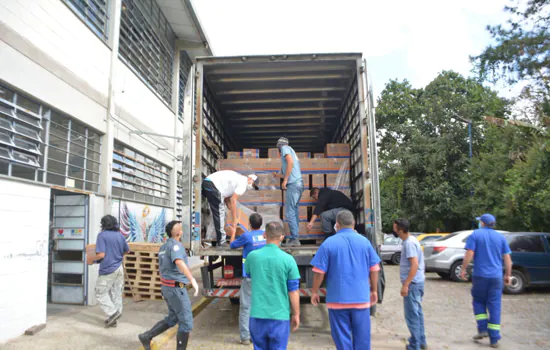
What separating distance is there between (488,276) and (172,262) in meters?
4.13

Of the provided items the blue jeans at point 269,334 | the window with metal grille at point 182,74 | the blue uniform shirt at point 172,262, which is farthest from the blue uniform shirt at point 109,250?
the window with metal grille at point 182,74

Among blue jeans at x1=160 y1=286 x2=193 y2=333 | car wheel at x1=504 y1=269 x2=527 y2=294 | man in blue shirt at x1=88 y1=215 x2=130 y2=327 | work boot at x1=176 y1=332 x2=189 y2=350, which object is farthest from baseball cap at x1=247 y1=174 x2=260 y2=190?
car wheel at x1=504 y1=269 x2=527 y2=294

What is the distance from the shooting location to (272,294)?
384cm

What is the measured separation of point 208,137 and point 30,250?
3336 mm

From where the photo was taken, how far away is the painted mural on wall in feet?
33.9

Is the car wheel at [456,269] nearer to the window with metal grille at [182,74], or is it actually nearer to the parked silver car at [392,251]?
the parked silver car at [392,251]

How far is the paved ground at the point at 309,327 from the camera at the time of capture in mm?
5914

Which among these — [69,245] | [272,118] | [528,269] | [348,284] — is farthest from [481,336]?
[69,245]

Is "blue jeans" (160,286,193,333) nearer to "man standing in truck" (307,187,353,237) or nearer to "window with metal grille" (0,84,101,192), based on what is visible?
"man standing in truck" (307,187,353,237)

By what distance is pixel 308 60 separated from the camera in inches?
278

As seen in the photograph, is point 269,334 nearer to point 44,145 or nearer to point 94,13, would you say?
point 44,145

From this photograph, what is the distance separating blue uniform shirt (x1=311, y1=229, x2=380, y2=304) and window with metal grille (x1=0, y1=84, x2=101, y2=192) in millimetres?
4853

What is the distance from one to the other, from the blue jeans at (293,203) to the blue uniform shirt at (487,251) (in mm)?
2539

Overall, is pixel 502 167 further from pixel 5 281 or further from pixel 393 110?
Result: pixel 5 281
